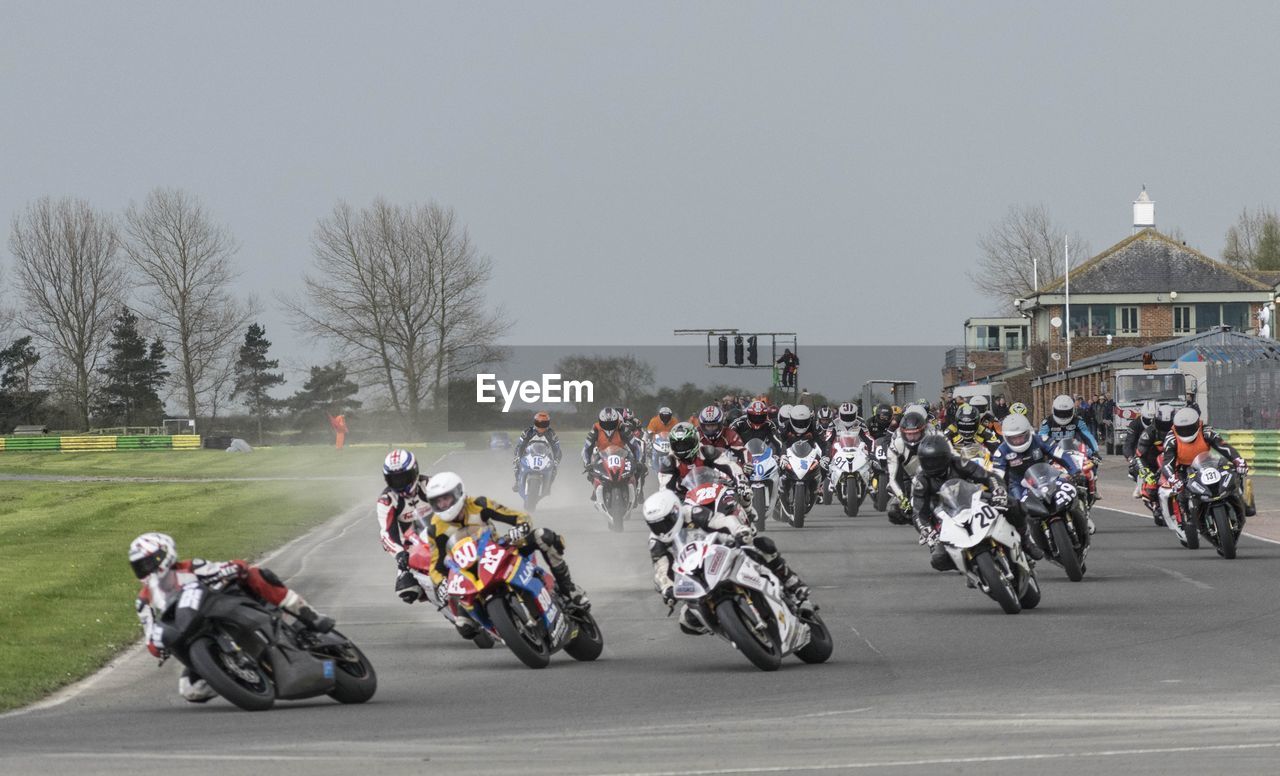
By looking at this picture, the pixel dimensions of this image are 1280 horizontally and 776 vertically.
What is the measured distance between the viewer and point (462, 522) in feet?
42.4

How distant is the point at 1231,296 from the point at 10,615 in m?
83.0

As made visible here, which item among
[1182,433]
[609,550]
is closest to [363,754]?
[1182,433]

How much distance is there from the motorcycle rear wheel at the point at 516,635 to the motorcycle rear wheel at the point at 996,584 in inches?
162

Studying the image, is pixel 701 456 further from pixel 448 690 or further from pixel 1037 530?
pixel 448 690

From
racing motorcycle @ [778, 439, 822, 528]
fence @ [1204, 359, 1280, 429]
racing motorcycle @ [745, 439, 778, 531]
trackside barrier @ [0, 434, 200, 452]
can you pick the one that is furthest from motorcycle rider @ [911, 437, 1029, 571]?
trackside barrier @ [0, 434, 200, 452]

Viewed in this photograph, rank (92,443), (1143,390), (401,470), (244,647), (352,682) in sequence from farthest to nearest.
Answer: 1. (92,443)
2. (1143,390)
3. (401,470)
4. (352,682)
5. (244,647)

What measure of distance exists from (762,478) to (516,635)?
13131 millimetres

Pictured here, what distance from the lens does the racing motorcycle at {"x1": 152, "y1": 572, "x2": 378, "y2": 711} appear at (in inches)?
421

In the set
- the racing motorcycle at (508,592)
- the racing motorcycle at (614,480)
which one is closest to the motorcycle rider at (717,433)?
the racing motorcycle at (614,480)

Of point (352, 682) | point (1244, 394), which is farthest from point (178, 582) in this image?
point (1244, 394)

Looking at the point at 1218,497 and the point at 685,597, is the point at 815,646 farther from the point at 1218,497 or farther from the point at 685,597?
the point at 1218,497

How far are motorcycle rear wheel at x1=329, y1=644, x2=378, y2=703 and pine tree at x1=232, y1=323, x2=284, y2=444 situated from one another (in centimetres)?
11268

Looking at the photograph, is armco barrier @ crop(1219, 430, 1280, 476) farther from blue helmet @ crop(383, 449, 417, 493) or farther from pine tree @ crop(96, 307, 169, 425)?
pine tree @ crop(96, 307, 169, 425)

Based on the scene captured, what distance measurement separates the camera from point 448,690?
12.0 m
